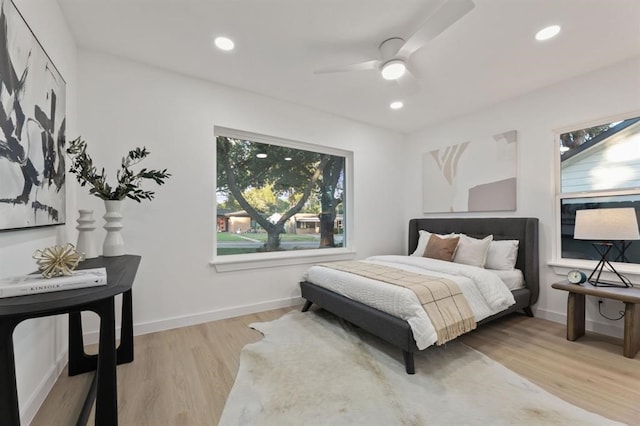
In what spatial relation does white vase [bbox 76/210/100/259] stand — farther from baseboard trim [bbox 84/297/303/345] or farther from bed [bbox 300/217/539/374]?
bed [bbox 300/217/539/374]

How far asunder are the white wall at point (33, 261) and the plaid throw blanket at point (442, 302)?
2434 mm

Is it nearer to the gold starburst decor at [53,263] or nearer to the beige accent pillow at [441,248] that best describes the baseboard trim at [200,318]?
the gold starburst decor at [53,263]

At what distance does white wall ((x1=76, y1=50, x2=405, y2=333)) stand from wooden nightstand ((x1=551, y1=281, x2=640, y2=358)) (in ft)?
9.44

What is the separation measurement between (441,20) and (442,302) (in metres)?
2.02

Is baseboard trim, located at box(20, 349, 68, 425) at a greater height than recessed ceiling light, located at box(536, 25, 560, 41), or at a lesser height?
lesser

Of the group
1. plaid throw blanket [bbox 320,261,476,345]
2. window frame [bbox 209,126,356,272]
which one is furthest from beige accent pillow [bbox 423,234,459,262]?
window frame [bbox 209,126,356,272]

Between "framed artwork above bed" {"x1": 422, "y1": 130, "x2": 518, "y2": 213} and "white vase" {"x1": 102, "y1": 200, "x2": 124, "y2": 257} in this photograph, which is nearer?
"white vase" {"x1": 102, "y1": 200, "x2": 124, "y2": 257}

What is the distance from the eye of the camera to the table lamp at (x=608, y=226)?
232cm

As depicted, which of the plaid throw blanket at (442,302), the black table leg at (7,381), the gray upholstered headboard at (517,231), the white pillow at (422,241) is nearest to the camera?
the black table leg at (7,381)

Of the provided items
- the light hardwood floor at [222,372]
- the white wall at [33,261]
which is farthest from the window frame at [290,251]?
the white wall at [33,261]

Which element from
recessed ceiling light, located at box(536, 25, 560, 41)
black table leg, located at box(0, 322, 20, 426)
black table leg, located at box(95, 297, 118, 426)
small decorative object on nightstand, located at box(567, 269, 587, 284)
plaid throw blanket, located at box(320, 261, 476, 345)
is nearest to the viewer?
black table leg, located at box(0, 322, 20, 426)

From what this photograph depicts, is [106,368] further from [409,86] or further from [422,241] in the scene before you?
[422,241]

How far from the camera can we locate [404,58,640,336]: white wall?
2.72 metres

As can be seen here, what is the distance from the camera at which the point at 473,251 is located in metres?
3.31
